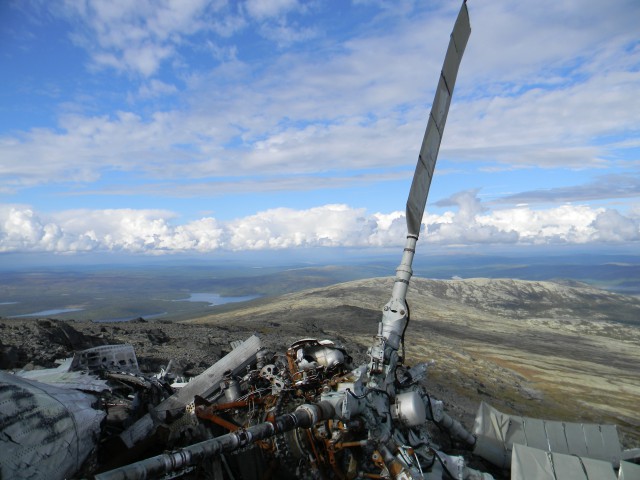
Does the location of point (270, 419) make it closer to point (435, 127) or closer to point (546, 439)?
point (435, 127)

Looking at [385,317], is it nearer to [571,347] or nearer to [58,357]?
[58,357]

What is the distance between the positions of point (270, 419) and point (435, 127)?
8815mm

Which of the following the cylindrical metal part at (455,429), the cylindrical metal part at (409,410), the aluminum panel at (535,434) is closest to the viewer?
the cylindrical metal part at (409,410)

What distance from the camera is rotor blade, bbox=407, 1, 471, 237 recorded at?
11961mm

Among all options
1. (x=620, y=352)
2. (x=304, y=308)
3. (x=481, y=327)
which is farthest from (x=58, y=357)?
(x=620, y=352)

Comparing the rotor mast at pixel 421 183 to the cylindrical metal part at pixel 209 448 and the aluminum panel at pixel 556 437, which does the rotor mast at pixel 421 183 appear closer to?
the cylindrical metal part at pixel 209 448

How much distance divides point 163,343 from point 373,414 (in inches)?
907

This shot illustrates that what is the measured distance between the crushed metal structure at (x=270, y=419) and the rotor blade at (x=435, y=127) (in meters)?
0.04

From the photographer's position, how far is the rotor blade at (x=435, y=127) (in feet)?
39.2

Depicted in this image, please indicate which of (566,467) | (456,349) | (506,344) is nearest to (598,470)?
(566,467)

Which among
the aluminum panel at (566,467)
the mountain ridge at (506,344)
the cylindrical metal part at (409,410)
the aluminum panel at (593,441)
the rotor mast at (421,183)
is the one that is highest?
the rotor mast at (421,183)

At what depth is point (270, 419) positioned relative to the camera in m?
7.39

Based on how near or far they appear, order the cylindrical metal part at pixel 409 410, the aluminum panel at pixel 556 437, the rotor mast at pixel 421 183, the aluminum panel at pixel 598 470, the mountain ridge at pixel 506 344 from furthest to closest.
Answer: the mountain ridge at pixel 506 344
the aluminum panel at pixel 556 437
the rotor mast at pixel 421 183
the aluminum panel at pixel 598 470
the cylindrical metal part at pixel 409 410

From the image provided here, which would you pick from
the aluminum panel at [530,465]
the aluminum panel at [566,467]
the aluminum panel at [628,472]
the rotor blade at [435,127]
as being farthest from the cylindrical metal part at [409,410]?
the aluminum panel at [628,472]
